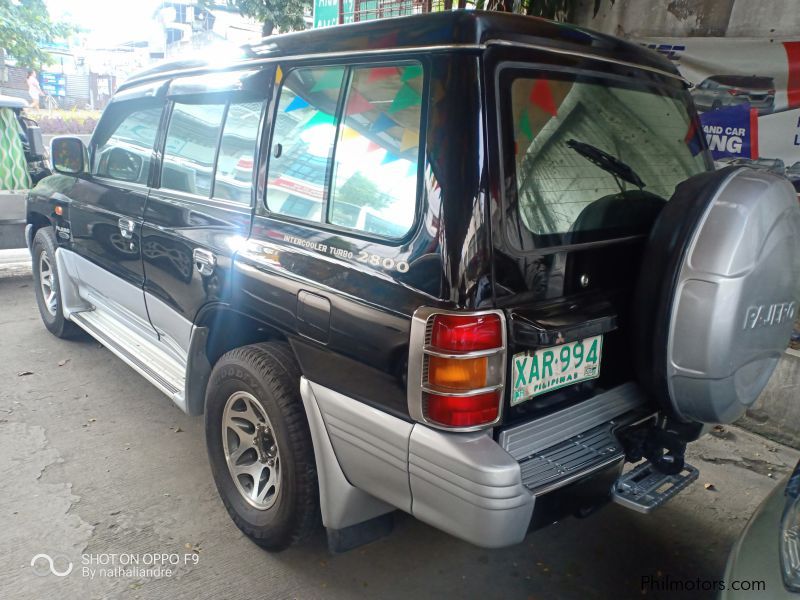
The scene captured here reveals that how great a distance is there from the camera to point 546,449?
1.94 meters

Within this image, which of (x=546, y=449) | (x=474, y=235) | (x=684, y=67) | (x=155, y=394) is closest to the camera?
(x=474, y=235)

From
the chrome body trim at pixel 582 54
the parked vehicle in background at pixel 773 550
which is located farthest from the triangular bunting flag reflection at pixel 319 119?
the parked vehicle in background at pixel 773 550

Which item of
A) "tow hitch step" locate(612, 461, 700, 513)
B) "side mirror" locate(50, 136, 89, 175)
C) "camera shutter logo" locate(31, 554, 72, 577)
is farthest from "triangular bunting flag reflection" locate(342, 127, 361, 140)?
"side mirror" locate(50, 136, 89, 175)

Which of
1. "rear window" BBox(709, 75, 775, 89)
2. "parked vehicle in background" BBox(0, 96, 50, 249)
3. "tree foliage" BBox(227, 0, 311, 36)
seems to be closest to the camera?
"rear window" BBox(709, 75, 775, 89)

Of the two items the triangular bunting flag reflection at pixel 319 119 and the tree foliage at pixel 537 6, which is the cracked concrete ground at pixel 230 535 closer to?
the triangular bunting flag reflection at pixel 319 119

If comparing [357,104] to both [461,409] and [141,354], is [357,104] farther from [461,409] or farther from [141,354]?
[141,354]

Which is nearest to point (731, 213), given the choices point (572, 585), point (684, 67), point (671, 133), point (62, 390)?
point (671, 133)

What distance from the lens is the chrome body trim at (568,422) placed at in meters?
1.88

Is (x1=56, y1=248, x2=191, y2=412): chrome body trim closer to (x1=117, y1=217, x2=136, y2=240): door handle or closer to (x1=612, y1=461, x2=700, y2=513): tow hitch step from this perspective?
(x1=117, y1=217, x2=136, y2=240): door handle

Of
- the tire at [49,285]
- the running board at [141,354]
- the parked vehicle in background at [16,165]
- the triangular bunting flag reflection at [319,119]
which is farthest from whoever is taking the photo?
the parked vehicle in background at [16,165]

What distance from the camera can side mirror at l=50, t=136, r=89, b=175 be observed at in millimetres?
3943

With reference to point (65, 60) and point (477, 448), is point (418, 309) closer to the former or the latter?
point (477, 448)

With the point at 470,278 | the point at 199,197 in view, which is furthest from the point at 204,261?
the point at 470,278

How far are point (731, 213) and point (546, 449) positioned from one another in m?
0.91
